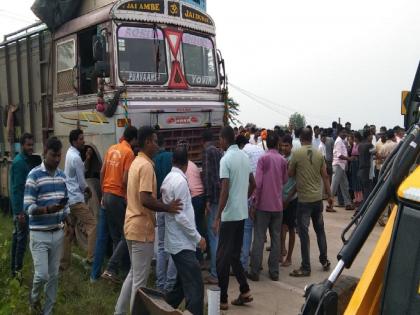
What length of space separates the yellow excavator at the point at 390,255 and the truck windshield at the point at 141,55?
4.78 metres

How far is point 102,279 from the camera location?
5812 mm

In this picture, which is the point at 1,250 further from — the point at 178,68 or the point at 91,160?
the point at 178,68

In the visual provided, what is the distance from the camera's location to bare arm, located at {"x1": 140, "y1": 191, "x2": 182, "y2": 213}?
4.20m

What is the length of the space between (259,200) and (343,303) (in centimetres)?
303

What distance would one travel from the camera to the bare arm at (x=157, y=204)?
4.20 metres

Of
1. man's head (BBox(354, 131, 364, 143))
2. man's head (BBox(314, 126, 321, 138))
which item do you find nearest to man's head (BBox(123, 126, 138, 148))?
man's head (BBox(354, 131, 364, 143))

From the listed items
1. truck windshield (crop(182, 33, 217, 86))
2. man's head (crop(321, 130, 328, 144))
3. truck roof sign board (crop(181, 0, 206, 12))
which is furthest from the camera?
man's head (crop(321, 130, 328, 144))

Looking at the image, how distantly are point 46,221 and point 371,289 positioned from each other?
3269mm

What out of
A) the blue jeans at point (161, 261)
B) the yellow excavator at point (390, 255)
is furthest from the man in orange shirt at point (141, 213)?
the yellow excavator at point (390, 255)

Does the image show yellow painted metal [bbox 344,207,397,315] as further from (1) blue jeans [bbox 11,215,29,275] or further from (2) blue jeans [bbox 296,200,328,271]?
(1) blue jeans [bbox 11,215,29,275]

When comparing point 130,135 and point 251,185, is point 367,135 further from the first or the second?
point 130,135

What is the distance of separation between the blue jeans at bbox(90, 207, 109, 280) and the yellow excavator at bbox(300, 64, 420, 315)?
13.3 ft

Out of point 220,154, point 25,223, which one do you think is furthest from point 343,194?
point 25,223

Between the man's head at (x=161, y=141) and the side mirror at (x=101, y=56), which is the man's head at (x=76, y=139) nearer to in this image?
the side mirror at (x=101, y=56)
